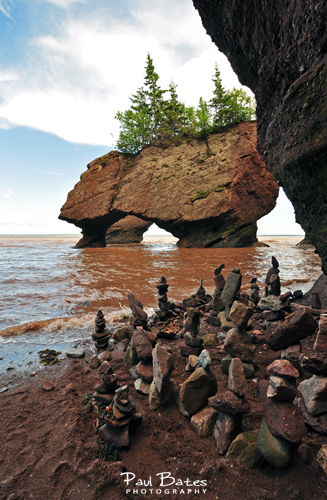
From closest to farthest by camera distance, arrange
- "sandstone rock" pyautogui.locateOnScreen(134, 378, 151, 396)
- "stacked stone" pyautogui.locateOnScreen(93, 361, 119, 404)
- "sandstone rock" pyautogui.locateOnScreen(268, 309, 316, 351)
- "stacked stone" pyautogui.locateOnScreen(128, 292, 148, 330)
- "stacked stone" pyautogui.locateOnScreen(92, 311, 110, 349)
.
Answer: "stacked stone" pyautogui.locateOnScreen(93, 361, 119, 404)
"sandstone rock" pyautogui.locateOnScreen(268, 309, 316, 351)
"sandstone rock" pyautogui.locateOnScreen(134, 378, 151, 396)
"stacked stone" pyautogui.locateOnScreen(92, 311, 110, 349)
"stacked stone" pyautogui.locateOnScreen(128, 292, 148, 330)

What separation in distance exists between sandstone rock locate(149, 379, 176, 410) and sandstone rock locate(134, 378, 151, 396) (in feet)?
0.52

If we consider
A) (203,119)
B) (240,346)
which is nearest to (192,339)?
(240,346)

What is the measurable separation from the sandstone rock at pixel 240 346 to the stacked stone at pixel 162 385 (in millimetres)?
703

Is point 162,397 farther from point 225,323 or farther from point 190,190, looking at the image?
point 190,190

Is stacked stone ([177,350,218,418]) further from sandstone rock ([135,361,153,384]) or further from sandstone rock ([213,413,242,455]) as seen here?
sandstone rock ([135,361,153,384])

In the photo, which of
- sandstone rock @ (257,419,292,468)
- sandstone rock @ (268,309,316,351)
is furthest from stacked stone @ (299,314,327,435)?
sandstone rock @ (268,309,316,351)

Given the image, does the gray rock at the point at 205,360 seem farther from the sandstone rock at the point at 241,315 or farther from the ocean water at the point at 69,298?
the ocean water at the point at 69,298

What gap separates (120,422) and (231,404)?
77cm

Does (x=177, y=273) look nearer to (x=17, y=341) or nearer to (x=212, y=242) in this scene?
(x=17, y=341)

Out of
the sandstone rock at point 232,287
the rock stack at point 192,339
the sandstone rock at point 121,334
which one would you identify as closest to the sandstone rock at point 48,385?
the sandstone rock at point 121,334

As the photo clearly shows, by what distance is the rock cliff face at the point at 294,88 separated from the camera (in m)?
2.56

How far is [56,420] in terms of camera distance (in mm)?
1884

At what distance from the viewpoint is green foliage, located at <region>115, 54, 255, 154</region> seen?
24516 millimetres

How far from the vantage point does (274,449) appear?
4.19 ft
